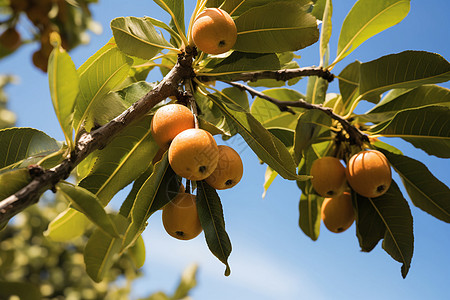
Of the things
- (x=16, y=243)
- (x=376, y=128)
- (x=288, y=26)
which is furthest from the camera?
(x=16, y=243)

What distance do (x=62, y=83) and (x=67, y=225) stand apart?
23.0 inches

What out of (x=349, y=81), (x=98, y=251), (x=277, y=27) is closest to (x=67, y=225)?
(x=98, y=251)

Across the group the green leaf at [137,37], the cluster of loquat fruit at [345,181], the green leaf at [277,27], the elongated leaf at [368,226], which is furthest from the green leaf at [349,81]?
the green leaf at [137,37]

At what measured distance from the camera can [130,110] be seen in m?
1.19

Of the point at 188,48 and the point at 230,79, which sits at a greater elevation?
the point at 188,48

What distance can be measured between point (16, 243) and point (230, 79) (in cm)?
716

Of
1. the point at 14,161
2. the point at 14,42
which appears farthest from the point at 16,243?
the point at 14,161

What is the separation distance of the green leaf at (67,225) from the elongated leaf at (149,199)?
10.5 inches

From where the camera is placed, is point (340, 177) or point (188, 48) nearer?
point (188, 48)

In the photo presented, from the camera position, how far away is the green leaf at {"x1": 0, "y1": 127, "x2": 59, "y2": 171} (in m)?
1.24

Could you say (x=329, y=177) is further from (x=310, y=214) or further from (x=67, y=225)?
(x=67, y=225)

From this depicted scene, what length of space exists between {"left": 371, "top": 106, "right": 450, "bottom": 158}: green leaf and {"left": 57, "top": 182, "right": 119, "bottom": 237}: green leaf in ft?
4.15

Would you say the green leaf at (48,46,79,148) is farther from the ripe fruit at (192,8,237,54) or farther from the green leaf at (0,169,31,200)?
the ripe fruit at (192,8,237,54)

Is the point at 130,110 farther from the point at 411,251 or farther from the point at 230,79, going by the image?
the point at 411,251
